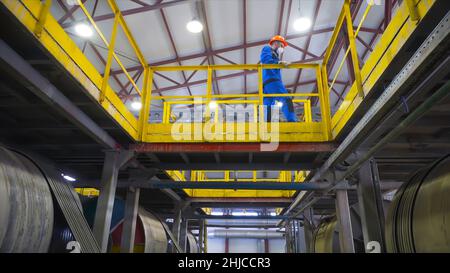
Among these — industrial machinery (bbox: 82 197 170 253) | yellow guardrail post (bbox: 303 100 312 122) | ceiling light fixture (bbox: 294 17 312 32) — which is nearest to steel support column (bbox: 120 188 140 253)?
industrial machinery (bbox: 82 197 170 253)

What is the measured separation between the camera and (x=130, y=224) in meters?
7.32

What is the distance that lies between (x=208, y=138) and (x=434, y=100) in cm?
425

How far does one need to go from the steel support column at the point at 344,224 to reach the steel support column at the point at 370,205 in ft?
3.74

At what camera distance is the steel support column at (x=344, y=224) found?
661cm

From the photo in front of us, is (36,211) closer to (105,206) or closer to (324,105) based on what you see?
(105,206)

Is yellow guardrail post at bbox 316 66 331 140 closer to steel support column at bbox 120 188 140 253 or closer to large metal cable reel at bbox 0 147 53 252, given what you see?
steel support column at bbox 120 188 140 253

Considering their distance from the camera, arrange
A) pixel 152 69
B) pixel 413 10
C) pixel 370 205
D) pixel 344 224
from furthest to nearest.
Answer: pixel 152 69
pixel 344 224
pixel 370 205
pixel 413 10

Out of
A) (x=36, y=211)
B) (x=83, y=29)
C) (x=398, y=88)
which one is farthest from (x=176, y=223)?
(x=398, y=88)

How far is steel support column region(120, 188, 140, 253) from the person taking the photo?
7037mm

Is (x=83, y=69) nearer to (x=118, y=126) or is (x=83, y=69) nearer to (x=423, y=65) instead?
(x=118, y=126)

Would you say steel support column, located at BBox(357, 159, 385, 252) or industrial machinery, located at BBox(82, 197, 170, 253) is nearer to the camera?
steel support column, located at BBox(357, 159, 385, 252)

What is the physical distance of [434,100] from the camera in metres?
2.66

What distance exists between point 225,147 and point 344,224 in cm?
320

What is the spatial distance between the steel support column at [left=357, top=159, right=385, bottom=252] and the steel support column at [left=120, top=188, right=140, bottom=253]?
16.3ft
